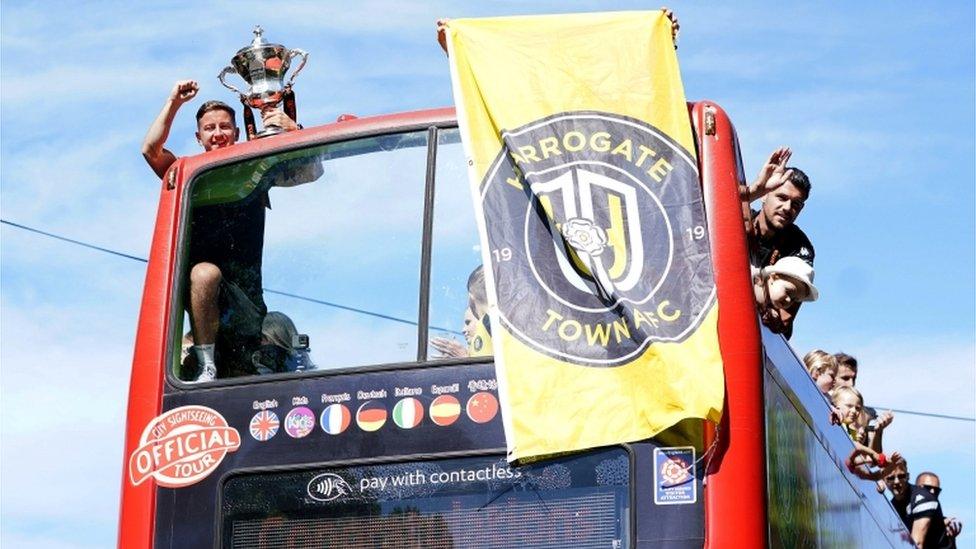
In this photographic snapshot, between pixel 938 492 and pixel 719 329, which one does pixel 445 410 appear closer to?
pixel 719 329

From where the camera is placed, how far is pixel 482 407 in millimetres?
7633

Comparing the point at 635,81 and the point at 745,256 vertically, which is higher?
the point at 635,81

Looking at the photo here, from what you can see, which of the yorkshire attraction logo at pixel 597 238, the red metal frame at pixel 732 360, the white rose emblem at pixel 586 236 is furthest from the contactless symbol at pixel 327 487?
the red metal frame at pixel 732 360

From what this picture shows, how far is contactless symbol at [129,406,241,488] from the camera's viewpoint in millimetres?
7922

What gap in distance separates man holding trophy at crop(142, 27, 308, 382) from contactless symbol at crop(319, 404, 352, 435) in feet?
1.68

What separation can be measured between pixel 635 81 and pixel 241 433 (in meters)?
2.27

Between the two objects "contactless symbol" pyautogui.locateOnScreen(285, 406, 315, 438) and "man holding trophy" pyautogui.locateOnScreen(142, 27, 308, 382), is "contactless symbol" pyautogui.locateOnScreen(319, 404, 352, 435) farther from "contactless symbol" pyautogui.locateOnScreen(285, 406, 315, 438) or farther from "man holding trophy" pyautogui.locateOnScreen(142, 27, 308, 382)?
"man holding trophy" pyautogui.locateOnScreen(142, 27, 308, 382)

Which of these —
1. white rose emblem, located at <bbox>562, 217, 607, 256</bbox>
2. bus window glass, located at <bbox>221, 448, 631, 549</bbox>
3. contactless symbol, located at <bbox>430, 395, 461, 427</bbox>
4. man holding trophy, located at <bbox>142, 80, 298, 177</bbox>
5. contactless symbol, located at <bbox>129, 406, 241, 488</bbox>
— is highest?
man holding trophy, located at <bbox>142, 80, 298, 177</bbox>

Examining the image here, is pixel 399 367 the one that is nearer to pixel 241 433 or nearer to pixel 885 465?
pixel 241 433

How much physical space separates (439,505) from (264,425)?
86cm

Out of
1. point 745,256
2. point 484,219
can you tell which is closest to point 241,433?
point 484,219

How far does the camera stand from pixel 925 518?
1360 cm

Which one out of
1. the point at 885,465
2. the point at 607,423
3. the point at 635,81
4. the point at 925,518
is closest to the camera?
the point at 607,423

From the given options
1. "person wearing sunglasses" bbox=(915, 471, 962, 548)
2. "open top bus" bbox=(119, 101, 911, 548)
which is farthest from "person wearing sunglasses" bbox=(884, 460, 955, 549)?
"open top bus" bbox=(119, 101, 911, 548)
